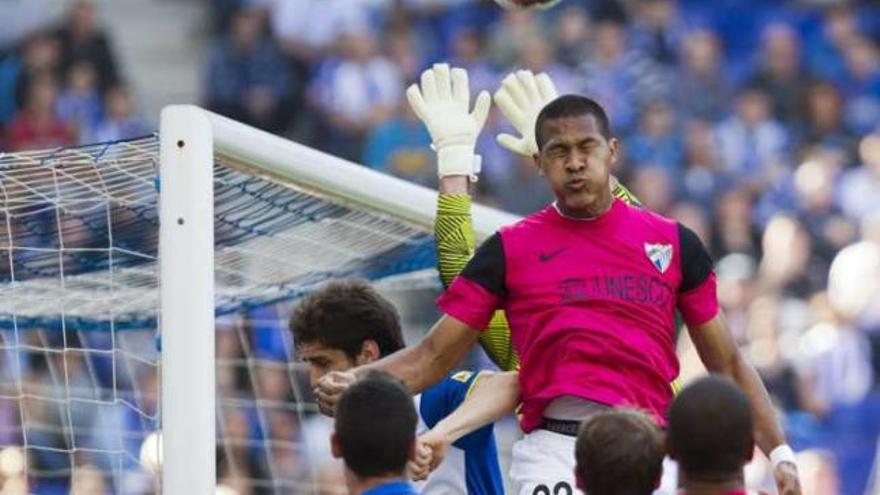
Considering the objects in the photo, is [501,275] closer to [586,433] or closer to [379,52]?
[586,433]

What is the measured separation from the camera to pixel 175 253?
609 centimetres

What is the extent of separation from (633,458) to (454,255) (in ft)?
5.25

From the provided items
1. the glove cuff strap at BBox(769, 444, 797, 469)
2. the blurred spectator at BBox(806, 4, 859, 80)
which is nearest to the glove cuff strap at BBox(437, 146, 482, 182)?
the glove cuff strap at BBox(769, 444, 797, 469)

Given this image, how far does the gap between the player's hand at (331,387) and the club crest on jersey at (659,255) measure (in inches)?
31.4

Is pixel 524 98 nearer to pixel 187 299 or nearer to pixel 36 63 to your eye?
pixel 187 299

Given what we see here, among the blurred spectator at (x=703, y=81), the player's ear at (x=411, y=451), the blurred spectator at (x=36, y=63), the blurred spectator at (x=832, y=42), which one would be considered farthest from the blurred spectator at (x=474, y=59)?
the player's ear at (x=411, y=451)

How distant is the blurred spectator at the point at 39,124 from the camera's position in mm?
14938

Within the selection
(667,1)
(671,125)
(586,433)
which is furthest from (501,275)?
(667,1)

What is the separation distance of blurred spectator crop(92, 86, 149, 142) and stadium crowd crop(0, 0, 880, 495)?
0.08 feet

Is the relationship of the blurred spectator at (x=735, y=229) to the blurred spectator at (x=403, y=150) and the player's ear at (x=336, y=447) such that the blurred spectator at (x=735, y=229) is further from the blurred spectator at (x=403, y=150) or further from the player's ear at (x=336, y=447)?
the player's ear at (x=336, y=447)

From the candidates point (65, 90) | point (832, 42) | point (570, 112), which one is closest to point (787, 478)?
point (570, 112)

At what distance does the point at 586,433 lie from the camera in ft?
15.9

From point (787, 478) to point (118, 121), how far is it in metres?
10.1

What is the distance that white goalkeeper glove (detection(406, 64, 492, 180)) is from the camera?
6316mm
